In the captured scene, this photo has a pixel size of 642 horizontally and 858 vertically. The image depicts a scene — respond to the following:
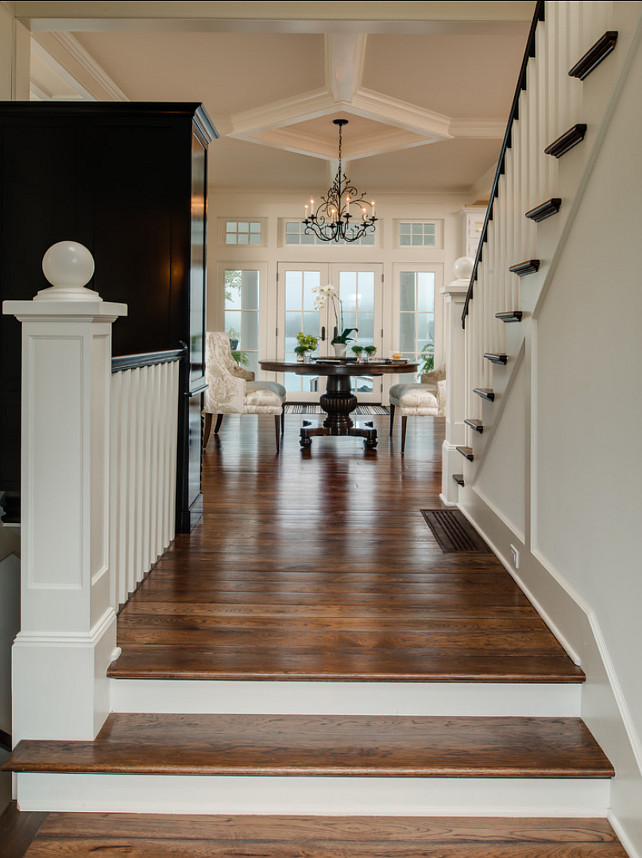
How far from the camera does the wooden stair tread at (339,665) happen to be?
2.19 meters

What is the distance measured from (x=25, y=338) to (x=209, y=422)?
15.4 ft

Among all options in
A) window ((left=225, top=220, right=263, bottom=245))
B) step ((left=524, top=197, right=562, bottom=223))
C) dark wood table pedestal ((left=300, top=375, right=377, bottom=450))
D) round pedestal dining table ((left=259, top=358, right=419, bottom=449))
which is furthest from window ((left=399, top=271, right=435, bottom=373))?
step ((left=524, top=197, right=562, bottom=223))

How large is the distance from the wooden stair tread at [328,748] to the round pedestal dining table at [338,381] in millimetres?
4016

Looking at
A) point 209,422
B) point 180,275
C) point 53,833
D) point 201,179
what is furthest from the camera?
point 209,422

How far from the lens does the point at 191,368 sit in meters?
3.72

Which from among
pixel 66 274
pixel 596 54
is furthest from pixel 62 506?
pixel 596 54

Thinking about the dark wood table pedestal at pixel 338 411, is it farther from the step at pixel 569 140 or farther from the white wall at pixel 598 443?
the step at pixel 569 140

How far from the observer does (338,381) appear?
22.6ft

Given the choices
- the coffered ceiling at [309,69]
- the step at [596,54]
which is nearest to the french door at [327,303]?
the coffered ceiling at [309,69]

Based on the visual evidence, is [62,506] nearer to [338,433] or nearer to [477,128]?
[338,433]

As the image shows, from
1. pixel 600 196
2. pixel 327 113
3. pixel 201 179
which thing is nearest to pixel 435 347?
pixel 327 113

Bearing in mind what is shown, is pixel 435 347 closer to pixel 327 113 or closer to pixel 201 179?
pixel 327 113

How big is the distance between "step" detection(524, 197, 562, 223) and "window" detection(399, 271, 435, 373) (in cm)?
802

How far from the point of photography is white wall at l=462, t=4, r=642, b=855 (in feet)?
5.97
